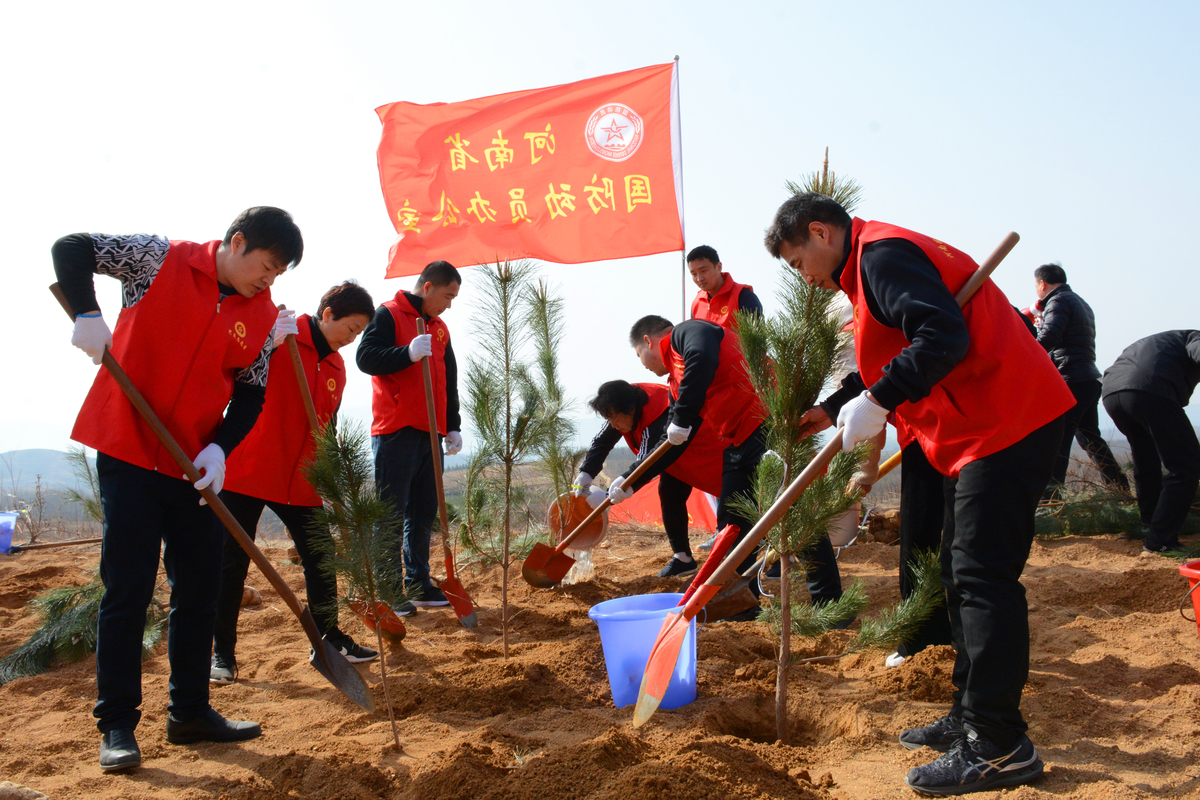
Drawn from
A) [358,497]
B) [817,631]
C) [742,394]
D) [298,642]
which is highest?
[742,394]

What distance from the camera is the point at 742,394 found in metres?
4.19

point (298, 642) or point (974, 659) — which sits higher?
point (974, 659)

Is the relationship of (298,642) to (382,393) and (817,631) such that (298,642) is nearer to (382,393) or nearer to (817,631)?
(382,393)

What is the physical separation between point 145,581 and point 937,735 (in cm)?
252

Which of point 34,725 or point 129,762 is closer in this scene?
point 129,762

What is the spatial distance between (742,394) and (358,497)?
2391mm

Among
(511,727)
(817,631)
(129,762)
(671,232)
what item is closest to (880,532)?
(671,232)

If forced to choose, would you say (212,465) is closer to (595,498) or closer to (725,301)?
(595,498)

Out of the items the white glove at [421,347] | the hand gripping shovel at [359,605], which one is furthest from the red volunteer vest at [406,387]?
the hand gripping shovel at [359,605]

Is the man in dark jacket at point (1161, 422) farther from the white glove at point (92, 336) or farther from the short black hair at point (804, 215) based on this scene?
the white glove at point (92, 336)

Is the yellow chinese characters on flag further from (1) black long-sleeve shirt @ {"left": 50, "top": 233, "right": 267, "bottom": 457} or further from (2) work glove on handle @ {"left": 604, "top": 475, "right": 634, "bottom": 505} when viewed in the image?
(1) black long-sleeve shirt @ {"left": 50, "top": 233, "right": 267, "bottom": 457}

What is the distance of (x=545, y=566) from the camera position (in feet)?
15.0

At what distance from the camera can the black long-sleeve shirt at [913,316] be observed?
195cm

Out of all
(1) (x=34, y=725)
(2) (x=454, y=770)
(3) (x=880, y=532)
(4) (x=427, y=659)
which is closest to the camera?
(2) (x=454, y=770)
